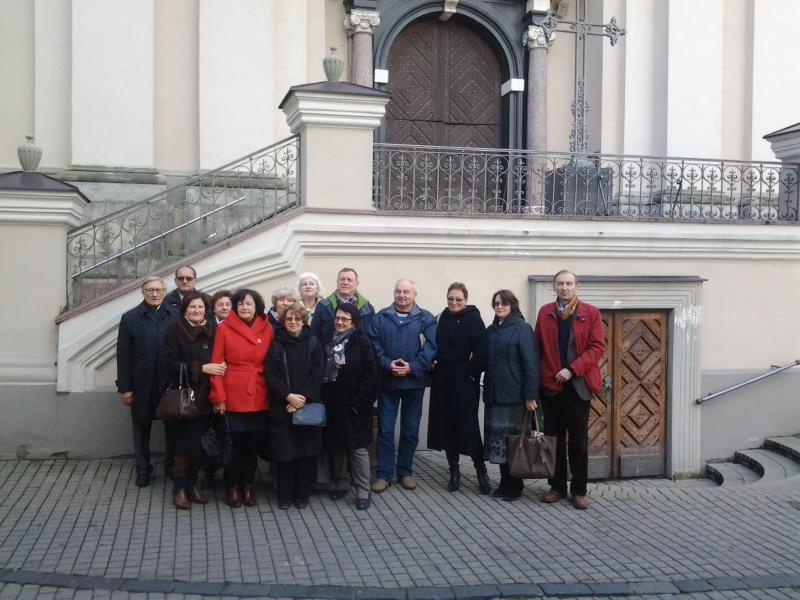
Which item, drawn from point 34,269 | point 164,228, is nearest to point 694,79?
point 164,228

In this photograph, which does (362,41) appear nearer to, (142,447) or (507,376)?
(507,376)

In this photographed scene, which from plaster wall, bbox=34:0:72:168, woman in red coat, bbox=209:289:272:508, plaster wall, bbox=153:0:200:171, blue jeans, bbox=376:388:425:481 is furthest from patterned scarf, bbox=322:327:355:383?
plaster wall, bbox=34:0:72:168

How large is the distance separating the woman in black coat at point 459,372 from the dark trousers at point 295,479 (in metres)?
1.22

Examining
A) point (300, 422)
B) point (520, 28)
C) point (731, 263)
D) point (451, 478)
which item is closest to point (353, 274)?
point (300, 422)

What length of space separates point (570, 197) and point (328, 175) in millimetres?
2925

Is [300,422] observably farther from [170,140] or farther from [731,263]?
[170,140]

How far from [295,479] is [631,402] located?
179 inches

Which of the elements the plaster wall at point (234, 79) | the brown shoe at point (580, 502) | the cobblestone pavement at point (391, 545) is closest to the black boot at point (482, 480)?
the cobblestone pavement at point (391, 545)

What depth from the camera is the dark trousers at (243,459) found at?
6.91m

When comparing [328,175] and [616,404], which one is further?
[616,404]

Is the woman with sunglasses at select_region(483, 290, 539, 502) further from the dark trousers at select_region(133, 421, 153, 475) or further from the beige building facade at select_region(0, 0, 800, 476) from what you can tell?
the dark trousers at select_region(133, 421, 153, 475)

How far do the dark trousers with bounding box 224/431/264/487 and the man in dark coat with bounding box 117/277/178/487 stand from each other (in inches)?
39.6

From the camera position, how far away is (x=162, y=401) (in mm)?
6773

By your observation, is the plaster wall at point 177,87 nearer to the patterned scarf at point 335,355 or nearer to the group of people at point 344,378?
the group of people at point 344,378
